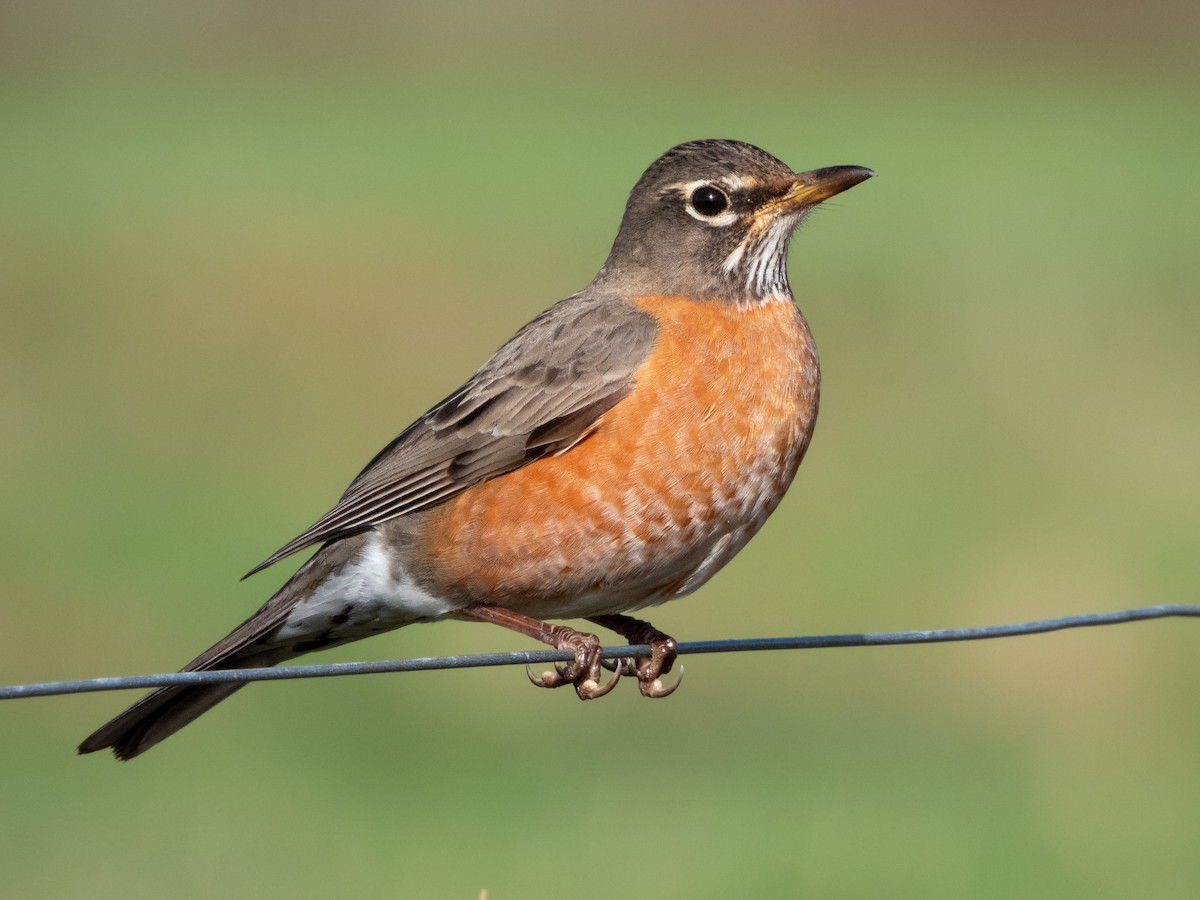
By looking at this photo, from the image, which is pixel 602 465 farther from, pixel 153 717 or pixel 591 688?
pixel 153 717

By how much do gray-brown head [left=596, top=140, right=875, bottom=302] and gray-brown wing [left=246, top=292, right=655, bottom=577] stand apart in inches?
10.3

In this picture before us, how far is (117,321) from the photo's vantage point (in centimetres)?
2095

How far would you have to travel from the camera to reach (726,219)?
6.79 meters

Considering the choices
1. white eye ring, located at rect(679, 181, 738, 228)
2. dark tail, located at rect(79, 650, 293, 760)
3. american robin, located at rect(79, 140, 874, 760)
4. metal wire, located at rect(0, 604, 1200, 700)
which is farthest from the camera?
white eye ring, located at rect(679, 181, 738, 228)

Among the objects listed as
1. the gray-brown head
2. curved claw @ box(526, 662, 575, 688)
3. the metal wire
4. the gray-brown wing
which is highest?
the gray-brown head

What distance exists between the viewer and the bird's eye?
681 centimetres

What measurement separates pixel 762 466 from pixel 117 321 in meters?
16.1

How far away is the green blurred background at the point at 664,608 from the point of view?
10.2 m

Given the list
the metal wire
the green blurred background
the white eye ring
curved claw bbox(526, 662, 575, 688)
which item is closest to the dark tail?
the metal wire

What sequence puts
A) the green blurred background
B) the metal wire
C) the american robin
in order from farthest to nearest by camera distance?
the green blurred background → the american robin → the metal wire

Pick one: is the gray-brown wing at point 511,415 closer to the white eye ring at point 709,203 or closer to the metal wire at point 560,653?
the white eye ring at point 709,203

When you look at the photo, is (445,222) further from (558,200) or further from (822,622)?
(822,622)

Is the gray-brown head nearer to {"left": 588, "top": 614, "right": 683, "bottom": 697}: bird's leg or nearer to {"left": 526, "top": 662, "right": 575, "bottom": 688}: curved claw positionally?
{"left": 588, "top": 614, "right": 683, "bottom": 697}: bird's leg

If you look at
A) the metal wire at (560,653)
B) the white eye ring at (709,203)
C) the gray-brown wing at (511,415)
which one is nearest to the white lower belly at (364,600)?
the gray-brown wing at (511,415)
